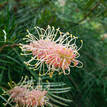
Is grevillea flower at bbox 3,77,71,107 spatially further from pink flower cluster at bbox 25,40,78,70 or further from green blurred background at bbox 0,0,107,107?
pink flower cluster at bbox 25,40,78,70

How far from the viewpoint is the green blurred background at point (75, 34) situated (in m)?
1.00

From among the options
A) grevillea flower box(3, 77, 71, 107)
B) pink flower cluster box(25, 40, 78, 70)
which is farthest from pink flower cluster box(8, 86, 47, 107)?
pink flower cluster box(25, 40, 78, 70)

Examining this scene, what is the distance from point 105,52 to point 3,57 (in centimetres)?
88

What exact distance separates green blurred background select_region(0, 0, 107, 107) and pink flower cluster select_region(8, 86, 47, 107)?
68 mm

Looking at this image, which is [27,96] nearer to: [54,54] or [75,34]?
[54,54]

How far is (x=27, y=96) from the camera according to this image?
86cm

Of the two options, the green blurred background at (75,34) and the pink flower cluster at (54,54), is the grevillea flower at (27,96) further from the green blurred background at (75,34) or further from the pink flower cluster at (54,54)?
the pink flower cluster at (54,54)

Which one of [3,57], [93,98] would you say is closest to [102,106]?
[93,98]

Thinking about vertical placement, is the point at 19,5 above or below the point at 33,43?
above

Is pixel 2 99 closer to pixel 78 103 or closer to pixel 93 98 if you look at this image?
pixel 78 103

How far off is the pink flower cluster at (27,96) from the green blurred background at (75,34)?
68 millimetres

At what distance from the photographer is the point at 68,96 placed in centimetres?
107

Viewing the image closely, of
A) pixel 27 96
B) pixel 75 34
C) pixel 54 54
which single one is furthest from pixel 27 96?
pixel 75 34

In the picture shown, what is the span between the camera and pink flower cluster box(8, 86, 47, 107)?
0.86m
